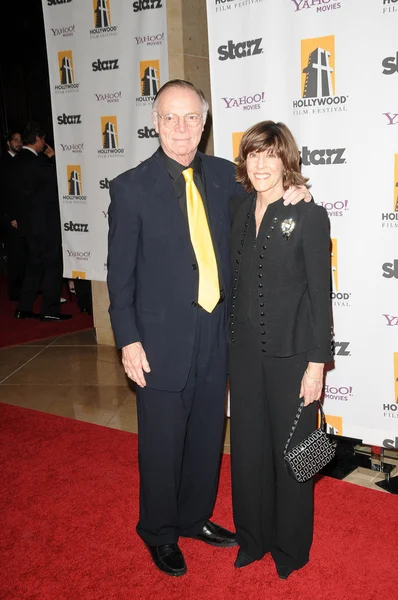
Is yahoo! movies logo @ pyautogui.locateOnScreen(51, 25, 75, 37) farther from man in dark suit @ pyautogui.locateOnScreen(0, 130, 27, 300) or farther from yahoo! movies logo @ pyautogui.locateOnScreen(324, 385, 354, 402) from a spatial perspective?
yahoo! movies logo @ pyautogui.locateOnScreen(324, 385, 354, 402)

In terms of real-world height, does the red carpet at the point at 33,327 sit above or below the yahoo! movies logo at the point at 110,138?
below

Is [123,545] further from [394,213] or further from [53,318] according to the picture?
[53,318]

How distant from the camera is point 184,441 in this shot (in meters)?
2.83

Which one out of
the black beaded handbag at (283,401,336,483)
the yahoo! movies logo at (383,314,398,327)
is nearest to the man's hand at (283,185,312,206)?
the black beaded handbag at (283,401,336,483)

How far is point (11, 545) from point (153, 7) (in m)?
3.57

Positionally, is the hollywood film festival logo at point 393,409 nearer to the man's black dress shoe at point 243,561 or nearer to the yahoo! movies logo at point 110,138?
the man's black dress shoe at point 243,561

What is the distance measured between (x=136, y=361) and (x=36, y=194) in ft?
16.4

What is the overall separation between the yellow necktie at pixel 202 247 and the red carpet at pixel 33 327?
13.7 ft

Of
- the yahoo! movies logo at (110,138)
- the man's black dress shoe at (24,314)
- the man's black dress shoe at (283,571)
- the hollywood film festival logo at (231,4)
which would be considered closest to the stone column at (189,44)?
the yahoo! movies logo at (110,138)

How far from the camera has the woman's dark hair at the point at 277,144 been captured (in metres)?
2.38

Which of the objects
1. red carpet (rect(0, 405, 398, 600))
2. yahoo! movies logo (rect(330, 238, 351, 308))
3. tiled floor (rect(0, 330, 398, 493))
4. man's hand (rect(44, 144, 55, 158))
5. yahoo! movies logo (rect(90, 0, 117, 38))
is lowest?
red carpet (rect(0, 405, 398, 600))

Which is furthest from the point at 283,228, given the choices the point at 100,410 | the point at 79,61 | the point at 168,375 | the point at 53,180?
the point at 53,180

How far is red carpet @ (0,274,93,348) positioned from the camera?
654cm

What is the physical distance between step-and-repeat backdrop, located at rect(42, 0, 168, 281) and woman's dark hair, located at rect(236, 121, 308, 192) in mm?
2477
